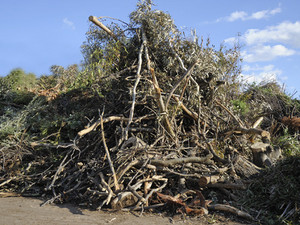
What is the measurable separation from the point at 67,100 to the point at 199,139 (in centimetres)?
340

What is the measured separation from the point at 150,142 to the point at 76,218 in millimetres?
2140

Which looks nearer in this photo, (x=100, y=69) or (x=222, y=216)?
(x=222, y=216)

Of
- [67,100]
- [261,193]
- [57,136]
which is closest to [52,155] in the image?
[57,136]

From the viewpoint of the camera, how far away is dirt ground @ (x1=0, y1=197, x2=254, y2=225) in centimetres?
375

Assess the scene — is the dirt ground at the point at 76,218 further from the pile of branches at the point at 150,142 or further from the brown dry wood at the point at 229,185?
the brown dry wood at the point at 229,185

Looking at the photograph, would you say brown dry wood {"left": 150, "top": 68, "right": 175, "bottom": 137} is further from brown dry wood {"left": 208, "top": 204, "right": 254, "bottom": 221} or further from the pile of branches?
brown dry wood {"left": 208, "top": 204, "right": 254, "bottom": 221}

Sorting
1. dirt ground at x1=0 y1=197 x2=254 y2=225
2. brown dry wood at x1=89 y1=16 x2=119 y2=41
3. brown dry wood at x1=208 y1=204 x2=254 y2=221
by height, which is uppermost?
brown dry wood at x1=89 y1=16 x2=119 y2=41

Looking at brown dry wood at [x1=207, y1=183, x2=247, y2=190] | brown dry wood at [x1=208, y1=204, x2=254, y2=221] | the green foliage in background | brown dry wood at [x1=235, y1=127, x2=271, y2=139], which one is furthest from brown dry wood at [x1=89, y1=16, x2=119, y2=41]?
brown dry wood at [x1=208, y1=204, x2=254, y2=221]

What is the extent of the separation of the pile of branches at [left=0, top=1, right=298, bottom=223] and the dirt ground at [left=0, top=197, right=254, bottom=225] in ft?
0.56

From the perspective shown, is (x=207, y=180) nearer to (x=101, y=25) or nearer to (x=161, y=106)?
(x=161, y=106)

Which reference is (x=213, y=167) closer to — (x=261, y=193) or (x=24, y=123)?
(x=261, y=193)

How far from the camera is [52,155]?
5660 millimetres

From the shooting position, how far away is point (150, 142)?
18.4ft

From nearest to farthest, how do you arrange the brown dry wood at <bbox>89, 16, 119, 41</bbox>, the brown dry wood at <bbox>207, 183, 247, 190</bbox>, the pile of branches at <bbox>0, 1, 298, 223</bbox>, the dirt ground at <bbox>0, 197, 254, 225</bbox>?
the dirt ground at <bbox>0, 197, 254, 225</bbox>
the pile of branches at <bbox>0, 1, 298, 223</bbox>
the brown dry wood at <bbox>207, 183, 247, 190</bbox>
the brown dry wood at <bbox>89, 16, 119, 41</bbox>
